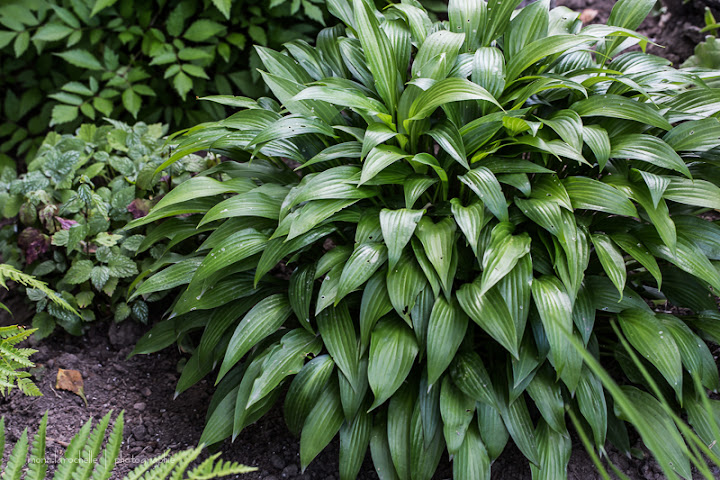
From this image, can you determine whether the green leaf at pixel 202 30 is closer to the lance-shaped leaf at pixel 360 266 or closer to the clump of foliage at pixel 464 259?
the clump of foliage at pixel 464 259

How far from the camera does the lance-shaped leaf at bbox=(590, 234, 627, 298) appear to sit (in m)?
1.63

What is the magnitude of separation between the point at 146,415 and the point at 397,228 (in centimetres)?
124

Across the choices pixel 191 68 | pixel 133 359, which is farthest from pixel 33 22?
pixel 133 359

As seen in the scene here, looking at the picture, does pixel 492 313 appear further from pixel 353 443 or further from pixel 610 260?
pixel 353 443

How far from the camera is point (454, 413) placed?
1680mm

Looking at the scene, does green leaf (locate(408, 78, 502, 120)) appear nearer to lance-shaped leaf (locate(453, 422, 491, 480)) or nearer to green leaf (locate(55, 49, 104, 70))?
lance-shaped leaf (locate(453, 422, 491, 480))

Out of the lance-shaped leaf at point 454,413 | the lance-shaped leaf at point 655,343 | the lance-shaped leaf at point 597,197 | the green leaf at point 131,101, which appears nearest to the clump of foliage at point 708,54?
the lance-shaped leaf at point 597,197

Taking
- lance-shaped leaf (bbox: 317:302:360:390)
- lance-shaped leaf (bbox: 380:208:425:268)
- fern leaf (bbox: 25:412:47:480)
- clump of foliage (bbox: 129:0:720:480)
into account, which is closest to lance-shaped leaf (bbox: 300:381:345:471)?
clump of foliage (bbox: 129:0:720:480)

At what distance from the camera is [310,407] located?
5.83 feet

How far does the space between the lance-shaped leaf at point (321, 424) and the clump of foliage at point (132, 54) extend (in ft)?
5.87

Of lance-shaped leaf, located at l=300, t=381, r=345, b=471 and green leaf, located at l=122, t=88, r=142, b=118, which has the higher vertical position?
green leaf, located at l=122, t=88, r=142, b=118

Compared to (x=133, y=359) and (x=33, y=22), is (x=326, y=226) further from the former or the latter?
(x=33, y=22)

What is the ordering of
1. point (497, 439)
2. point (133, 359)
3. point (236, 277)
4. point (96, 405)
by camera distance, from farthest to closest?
point (133, 359)
point (96, 405)
point (236, 277)
point (497, 439)

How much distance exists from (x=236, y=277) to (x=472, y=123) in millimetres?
957
